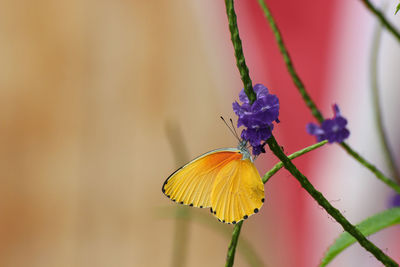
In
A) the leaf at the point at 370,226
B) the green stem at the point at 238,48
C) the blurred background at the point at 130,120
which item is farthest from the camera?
the blurred background at the point at 130,120

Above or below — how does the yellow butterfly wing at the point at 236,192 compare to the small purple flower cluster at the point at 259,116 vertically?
below

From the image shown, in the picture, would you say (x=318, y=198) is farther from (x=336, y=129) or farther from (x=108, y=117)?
(x=108, y=117)

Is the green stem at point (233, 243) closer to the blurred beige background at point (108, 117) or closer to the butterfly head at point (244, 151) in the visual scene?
the butterfly head at point (244, 151)

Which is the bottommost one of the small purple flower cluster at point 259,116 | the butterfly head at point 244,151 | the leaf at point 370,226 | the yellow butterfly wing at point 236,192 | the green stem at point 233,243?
the leaf at point 370,226

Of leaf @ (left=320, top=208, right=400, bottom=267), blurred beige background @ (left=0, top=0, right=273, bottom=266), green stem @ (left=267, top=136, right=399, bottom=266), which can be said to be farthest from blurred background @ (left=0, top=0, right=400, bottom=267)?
A: green stem @ (left=267, top=136, right=399, bottom=266)

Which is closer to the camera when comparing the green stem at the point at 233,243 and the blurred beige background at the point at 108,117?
the green stem at the point at 233,243

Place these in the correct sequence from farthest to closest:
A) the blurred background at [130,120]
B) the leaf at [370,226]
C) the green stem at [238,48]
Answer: the blurred background at [130,120], the leaf at [370,226], the green stem at [238,48]

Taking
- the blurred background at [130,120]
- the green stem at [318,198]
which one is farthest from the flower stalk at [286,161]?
the blurred background at [130,120]

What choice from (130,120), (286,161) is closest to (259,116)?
(286,161)
